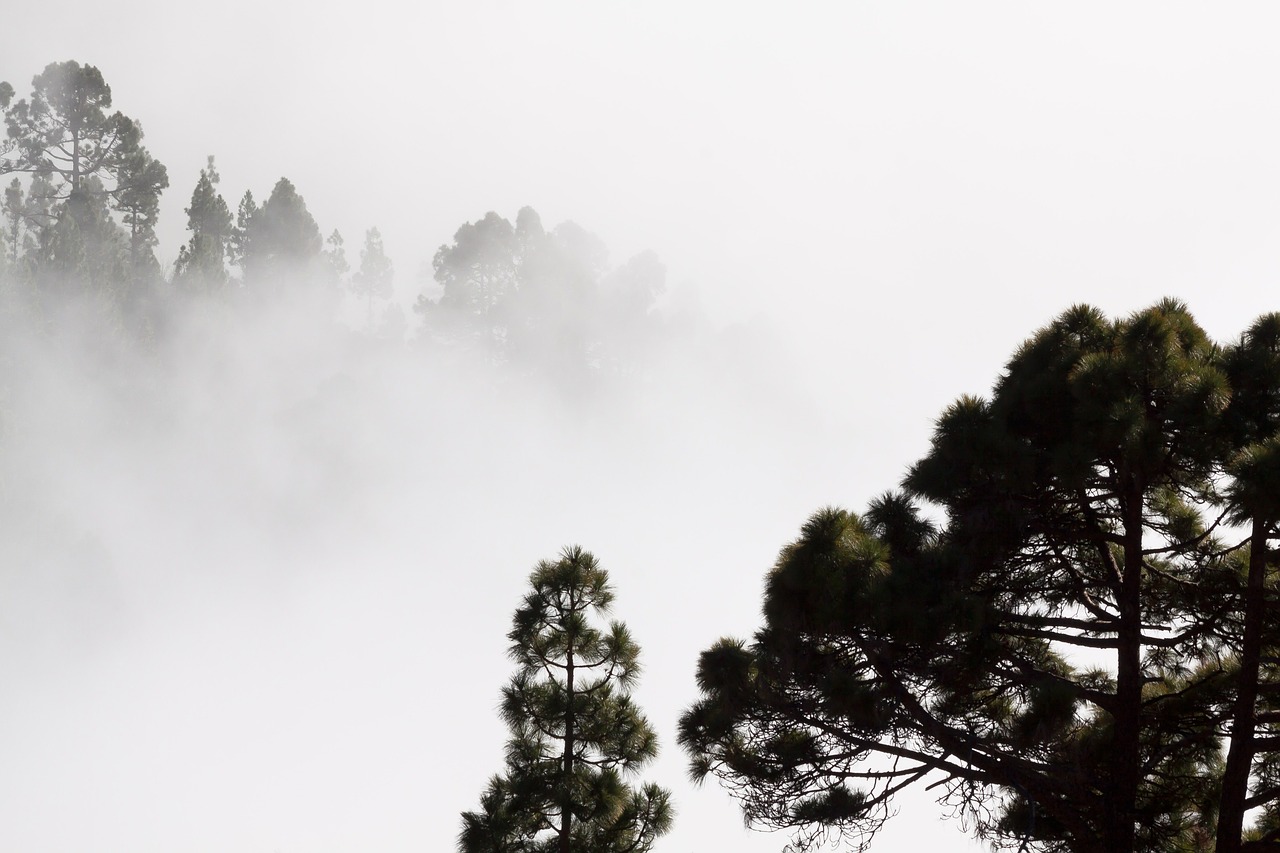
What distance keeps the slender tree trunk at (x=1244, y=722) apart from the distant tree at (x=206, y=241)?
173 feet

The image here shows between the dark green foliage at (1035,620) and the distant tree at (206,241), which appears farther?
the distant tree at (206,241)

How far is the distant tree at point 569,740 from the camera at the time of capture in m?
11.0

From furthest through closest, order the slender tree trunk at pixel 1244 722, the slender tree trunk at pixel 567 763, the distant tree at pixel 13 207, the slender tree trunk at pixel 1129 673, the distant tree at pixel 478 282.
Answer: the distant tree at pixel 478 282 < the distant tree at pixel 13 207 < the slender tree trunk at pixel 567 763 < the slender tree trunk at pixel 1129 673 < the slender tree trunk at pixel 1244 722

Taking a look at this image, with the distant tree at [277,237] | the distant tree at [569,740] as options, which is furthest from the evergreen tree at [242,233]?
the distant tree at [569,740]

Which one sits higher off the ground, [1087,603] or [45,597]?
[45,597]

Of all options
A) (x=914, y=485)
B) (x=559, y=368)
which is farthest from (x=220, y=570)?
(x=914, y=485)

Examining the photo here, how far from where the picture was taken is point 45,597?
4344cm

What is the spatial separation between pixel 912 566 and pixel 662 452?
55.8 m

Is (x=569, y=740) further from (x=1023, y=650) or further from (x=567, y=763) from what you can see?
(x=1023, y=650)

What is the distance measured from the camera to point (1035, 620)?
8086 mm

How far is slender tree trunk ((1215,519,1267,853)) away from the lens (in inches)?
294

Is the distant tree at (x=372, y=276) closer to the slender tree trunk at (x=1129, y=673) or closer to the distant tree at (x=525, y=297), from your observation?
the distant tree at (x=525, y=297)

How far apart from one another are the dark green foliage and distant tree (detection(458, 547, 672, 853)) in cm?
262

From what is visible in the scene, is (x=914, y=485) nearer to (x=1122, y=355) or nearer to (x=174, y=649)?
(x=1122, y=355)
